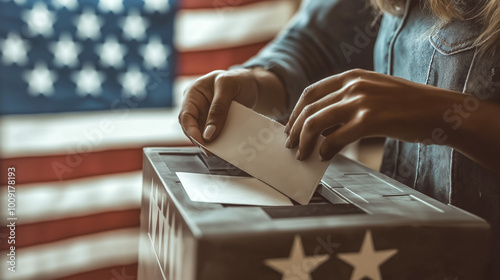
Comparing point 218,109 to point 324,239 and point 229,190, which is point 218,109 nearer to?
point 229,190

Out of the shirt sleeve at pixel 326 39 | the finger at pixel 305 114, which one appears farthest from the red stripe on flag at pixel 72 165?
the finger at pixel 305 114

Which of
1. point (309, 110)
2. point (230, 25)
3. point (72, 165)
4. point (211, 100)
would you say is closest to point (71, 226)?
point (72, 165)

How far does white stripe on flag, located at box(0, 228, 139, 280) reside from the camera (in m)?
1.69

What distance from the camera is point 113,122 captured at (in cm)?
175

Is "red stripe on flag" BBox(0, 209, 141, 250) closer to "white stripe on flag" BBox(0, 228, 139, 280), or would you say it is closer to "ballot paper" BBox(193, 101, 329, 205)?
"white stripe on flag" BBox(0, 228, 139, 280)

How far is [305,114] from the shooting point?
661 mm

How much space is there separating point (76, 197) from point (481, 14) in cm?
138

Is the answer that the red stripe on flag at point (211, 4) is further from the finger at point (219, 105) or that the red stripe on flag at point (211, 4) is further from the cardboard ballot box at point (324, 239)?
the cardboard ballot box at point (324, 239)

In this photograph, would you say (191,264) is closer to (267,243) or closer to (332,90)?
(267,243)

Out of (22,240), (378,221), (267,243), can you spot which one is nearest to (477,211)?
(378,221)

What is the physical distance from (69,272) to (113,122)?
1.74ft

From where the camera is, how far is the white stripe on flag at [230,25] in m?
1.82

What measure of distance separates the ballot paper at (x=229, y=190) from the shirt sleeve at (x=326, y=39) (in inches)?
16.6

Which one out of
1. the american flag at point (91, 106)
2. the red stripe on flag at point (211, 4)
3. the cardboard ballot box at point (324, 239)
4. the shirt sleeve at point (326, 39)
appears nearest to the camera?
the cardboard ballot box at point (324, 239)
